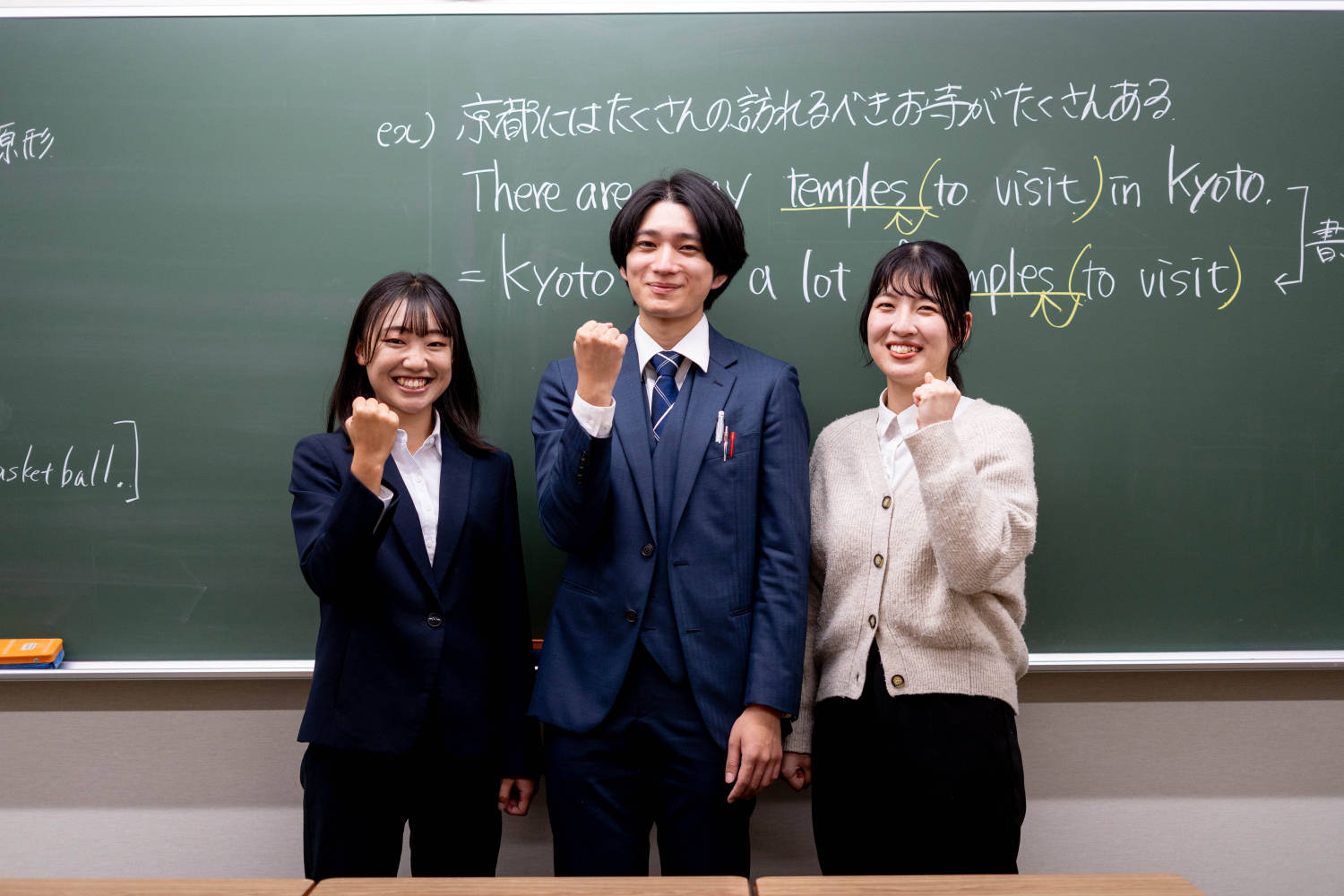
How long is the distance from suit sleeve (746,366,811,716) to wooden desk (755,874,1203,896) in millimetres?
456

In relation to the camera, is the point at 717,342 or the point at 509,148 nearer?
the point at 717,342

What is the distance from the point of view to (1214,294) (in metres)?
2.08

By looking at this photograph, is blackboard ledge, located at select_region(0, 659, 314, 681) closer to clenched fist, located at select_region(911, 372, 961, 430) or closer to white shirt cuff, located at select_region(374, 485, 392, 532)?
white shirt cuff, located at select_region(374, 485, 392, 532)

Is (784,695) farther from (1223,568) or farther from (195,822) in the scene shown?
(195,822)

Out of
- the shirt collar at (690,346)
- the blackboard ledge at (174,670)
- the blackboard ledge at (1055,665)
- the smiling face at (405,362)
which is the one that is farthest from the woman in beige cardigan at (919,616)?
the blackboard ledge at (174,670)

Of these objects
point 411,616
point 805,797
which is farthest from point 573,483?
point 805,797

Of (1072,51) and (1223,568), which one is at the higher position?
(1072,51)

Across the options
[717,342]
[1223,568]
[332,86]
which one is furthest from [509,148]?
[1223,568]

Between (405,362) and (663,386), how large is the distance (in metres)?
0.52

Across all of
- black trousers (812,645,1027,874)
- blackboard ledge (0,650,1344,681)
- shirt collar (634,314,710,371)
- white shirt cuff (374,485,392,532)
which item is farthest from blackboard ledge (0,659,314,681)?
black trousers (812,645,1027,874)

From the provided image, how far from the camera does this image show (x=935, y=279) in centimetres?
171

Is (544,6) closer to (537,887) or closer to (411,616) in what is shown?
(411,616)

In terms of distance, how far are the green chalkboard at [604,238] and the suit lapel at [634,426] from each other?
1.25 ft

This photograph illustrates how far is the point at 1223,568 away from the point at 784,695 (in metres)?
1.23
